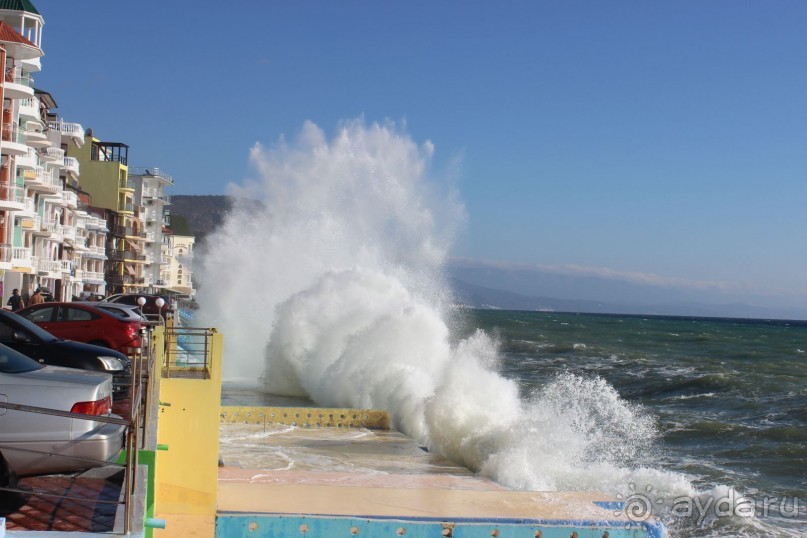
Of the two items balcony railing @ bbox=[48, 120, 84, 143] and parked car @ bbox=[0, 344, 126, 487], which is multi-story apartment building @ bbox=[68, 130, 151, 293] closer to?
balcony railing @ bbox=[48, 120, 84, 143]

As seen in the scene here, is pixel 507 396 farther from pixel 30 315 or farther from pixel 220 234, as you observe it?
pixel 220 234

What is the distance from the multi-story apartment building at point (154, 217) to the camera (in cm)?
9356

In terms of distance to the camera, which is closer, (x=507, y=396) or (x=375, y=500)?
(x=375, y=500)

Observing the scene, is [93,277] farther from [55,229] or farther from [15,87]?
[15,87]

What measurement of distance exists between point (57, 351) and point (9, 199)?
97.1 ft

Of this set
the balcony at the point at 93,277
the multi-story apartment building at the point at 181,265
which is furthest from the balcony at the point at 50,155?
the multi-story apartment building at the point at 181,265

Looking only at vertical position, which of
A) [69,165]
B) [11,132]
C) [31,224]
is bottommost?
[31,224]

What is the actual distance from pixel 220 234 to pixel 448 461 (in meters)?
29.8

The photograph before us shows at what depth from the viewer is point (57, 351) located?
1250 cm

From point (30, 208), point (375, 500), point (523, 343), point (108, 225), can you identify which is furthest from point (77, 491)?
point (108, 225)

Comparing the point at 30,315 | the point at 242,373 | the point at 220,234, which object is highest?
the point at 220,234

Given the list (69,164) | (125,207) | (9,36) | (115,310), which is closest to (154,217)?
(125,207)

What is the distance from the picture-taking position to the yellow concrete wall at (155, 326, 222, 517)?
887cm

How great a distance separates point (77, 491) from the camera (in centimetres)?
698
